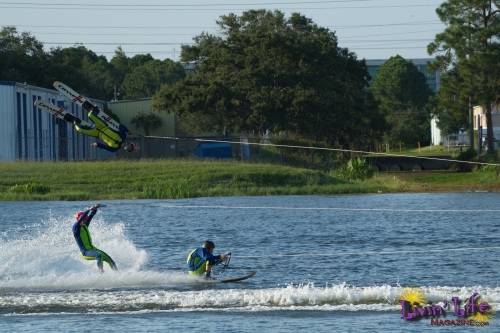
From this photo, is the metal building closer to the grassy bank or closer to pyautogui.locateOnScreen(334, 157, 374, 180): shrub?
the grassy bank

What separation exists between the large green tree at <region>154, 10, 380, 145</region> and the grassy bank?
15444 mm

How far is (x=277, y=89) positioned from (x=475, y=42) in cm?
1390

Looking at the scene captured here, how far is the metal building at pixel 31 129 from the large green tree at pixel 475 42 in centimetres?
2565

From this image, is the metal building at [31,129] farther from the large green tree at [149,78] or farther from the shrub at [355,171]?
the large green tree at [149,78]

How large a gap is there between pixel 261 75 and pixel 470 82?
47.8ft

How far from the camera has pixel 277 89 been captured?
86.1m

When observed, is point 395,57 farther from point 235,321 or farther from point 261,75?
point 235,321

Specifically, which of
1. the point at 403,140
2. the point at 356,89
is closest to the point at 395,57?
the point at 403,140

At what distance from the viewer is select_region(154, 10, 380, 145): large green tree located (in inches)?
3366

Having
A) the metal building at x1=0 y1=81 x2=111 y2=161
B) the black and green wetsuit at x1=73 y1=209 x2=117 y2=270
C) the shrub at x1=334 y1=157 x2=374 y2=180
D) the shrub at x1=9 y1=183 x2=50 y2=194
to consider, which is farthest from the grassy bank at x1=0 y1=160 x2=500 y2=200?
the black and green wetsuit at x1=73 y1=209 x2=117 y2=270

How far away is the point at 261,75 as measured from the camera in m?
87.1

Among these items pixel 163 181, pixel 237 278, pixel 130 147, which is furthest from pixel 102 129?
pixel 163 181

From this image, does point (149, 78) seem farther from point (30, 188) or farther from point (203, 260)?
point (203, 260)

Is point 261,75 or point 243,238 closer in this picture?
point 243,238
